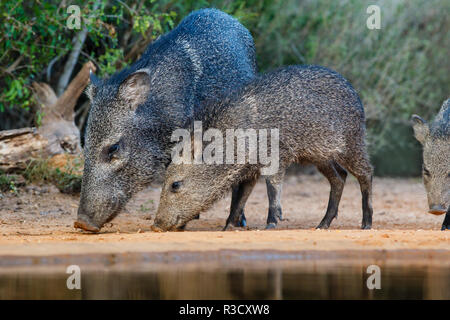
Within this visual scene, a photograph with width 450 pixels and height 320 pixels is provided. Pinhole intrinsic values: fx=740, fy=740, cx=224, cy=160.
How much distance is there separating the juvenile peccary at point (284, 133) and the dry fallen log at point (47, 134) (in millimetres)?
2379

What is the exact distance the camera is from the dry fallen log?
24.7 feet

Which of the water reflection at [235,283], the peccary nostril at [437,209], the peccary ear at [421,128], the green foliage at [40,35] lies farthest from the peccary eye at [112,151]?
the peccary ear at [421,128]

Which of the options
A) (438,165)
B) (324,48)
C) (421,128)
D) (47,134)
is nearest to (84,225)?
(47,134)

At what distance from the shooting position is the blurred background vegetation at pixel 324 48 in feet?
27.4

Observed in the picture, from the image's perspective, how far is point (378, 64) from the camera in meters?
11.4

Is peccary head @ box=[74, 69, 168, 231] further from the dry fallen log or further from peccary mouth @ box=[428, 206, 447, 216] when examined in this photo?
peccary mouth @ box=[428, 206, 447, 216]

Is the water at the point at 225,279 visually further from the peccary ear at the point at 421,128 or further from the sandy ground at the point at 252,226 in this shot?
the peccary ear at the point at 421,128

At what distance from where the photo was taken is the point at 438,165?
6.28m

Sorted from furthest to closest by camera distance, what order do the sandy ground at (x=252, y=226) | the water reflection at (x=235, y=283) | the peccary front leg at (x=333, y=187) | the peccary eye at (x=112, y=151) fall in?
1. the peccary front leg at (x=333, y=187)
2. the peccary eye at (x=112, y=151)
3. the sandy ground at (x=252, y=226)
4. the water reflection at (x=235, y=283)

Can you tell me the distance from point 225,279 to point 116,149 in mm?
2139

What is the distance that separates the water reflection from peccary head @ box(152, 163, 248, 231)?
4.94 ft

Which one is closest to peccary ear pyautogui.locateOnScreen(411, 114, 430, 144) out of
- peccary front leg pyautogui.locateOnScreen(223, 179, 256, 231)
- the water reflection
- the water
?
peccary front leg pyautogui.locateOnScreen(223, 179, 256, 231)
